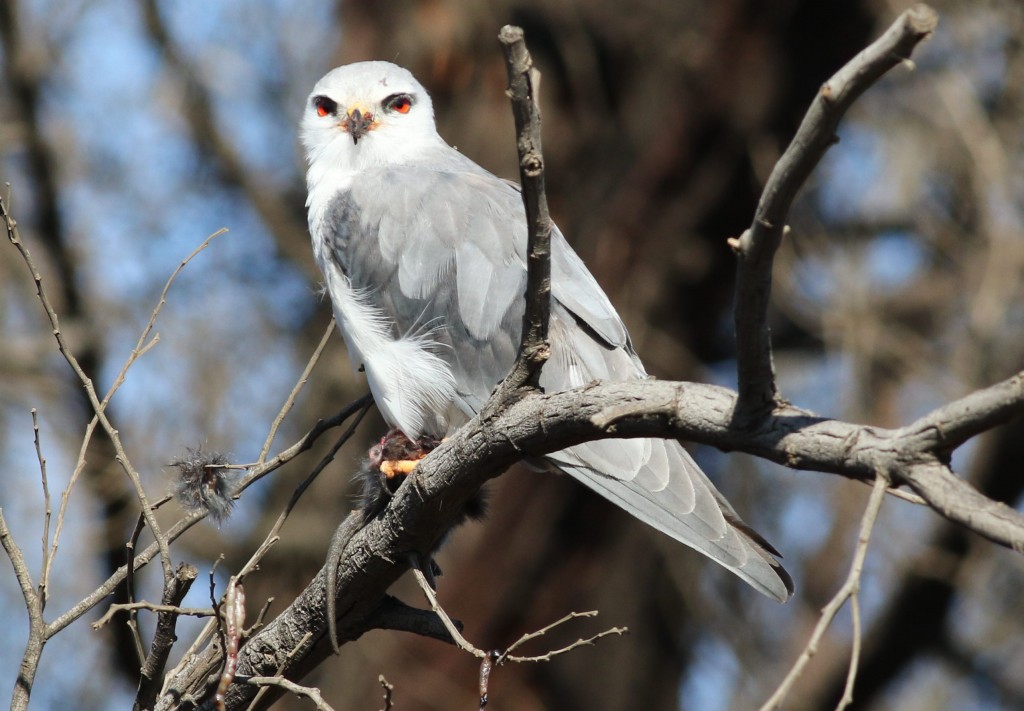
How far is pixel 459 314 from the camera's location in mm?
3979

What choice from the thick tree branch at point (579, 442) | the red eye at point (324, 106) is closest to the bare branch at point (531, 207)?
the thick tree branch at point (579, 442)

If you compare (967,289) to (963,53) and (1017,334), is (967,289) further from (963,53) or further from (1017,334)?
(963,53)

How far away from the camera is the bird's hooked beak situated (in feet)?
15.3

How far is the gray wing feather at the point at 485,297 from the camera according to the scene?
11.2ft

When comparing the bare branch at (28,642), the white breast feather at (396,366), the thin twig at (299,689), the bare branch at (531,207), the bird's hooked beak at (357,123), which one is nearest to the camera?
the bare branch at (531,207)

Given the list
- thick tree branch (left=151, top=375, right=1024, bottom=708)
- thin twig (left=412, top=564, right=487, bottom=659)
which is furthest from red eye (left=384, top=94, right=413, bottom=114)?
thin twig (left=412, top=564, right=487, bottom=659)

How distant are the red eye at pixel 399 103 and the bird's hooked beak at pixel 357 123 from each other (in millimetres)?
141

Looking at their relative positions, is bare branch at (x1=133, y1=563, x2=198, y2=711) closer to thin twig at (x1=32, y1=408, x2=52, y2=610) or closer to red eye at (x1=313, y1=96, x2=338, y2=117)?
thin twig at (x1=32, y1=408, x2=52, y2=610)

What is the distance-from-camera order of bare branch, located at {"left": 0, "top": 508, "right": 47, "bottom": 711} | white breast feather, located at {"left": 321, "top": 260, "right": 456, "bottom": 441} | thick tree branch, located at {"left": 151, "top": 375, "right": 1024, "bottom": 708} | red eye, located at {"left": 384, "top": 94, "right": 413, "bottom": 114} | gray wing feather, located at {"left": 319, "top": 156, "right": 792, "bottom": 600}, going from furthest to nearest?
1. red eye, located at {"left": 384, "top": 94, "right": 413, "bottom": 114}
2. white breast feather, located at {"left": 321, "top": 260, "right": 456, "bottom": 441}
3. gray wing feather, located at {"left": 319, "top": 156, "right": 792, "bottom": 600}
4. bare branch, located at {"left": 0, "top": 508, "right": 47, "bottom": 711}
5. thick tree branch, located at {"left": 151, "top": 375, "right": 1024, "bottom": 708}

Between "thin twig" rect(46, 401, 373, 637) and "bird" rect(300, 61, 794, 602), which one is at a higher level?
"bird" rect(300, 61, 794, 602)

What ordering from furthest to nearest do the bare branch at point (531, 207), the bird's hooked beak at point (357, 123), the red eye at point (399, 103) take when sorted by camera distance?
the red eye at point (399, 103)
the bird's hooked beak at point (357, 123)
the bare branch at point (531, 207)

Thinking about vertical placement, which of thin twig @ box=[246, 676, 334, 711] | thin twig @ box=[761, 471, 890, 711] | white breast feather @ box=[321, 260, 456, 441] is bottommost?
thin twig @ box=[761, 471, 890, 711]

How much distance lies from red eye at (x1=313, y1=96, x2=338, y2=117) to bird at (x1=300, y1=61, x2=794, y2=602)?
20.3 inches

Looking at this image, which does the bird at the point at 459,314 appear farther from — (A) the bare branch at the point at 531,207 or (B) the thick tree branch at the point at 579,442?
(A) the bare branch at the point at 531,207
